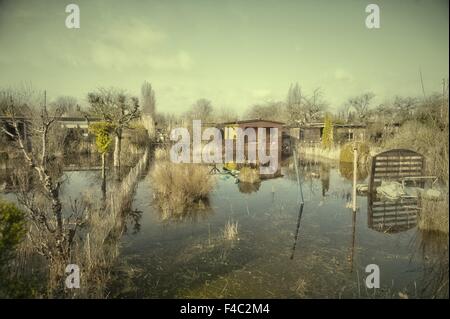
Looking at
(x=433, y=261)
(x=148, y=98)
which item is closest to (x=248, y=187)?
(x=433, y=261)

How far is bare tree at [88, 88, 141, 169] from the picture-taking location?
2020cm

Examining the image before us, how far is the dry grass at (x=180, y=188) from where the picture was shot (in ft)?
35.4

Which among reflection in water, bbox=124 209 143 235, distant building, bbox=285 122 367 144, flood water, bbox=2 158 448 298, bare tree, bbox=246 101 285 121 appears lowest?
flood water, bbox=2 158 448 298

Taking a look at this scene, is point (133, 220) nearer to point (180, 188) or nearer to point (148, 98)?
point (180, 188)

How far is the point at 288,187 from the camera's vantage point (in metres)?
15.1

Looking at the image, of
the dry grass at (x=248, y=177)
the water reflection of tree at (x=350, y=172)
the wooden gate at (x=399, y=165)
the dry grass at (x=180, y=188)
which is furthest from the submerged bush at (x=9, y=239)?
the water reflection of tree at (x=350, y=172)

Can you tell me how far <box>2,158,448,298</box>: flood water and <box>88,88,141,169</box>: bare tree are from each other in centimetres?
1030

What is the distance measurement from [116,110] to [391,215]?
66.9 feet

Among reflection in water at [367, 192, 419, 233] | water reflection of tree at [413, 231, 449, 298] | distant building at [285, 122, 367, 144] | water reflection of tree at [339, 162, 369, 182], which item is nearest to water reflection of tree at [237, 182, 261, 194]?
reflection in water at [367, 192, 419, 233]

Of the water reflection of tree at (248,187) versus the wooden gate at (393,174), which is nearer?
the wooden gate at (393,174)

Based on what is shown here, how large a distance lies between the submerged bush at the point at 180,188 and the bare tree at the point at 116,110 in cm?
882

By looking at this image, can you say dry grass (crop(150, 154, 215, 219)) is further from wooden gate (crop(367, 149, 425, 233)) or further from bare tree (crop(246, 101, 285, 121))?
bare tree (crop(246, 101, 285, 121))

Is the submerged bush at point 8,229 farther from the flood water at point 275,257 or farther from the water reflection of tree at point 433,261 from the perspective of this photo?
the water reflection of tree at point 433,261

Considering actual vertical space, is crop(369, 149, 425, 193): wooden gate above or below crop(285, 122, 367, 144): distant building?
below
